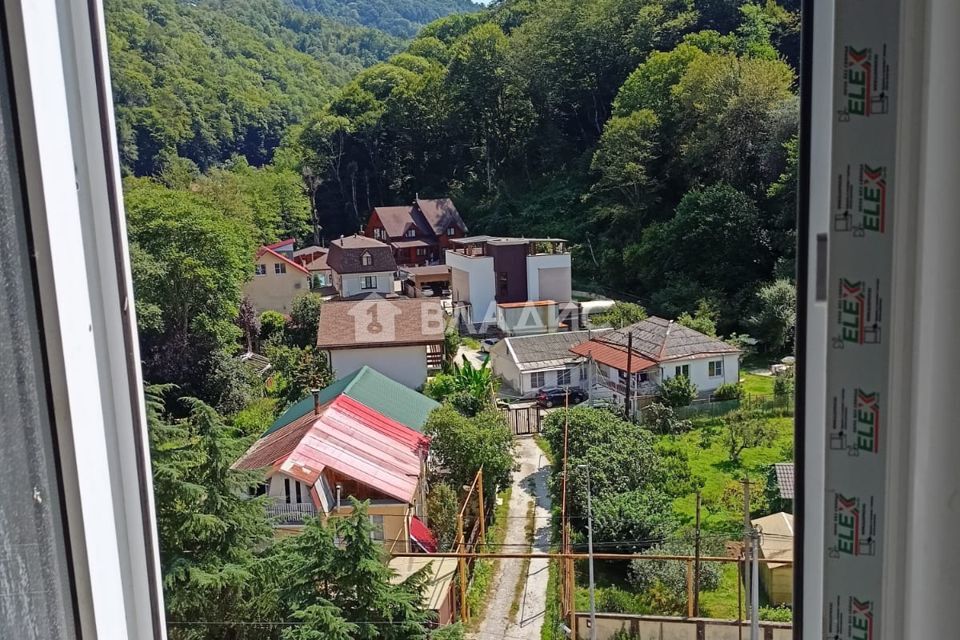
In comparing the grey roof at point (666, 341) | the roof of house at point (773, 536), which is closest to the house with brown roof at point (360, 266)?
the grey roof at point (666, 341)

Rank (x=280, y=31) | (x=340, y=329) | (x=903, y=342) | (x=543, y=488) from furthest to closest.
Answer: (x=280, y=31), (x=340, y=329), (x=543, y=488), (x=903, y=342)

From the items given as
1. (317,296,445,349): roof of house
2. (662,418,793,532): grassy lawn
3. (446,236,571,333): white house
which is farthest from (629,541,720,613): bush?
(446,236,571,333): white house

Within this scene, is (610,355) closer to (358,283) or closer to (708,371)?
(708,371)

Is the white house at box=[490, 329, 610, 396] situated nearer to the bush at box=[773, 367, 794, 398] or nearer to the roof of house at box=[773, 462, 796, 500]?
the bush at box=[773, 367, 794, 398]

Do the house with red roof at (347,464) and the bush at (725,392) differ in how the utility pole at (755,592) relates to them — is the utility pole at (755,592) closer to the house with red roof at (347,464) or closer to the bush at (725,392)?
the house with red roof at (347,464)

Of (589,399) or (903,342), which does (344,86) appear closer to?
(589,399)

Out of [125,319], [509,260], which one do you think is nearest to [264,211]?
[509,260]
